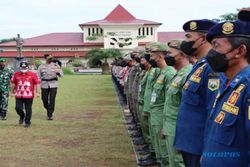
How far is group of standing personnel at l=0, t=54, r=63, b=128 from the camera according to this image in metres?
10.0

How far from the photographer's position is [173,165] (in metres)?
4.46

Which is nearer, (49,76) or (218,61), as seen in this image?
(218,61)

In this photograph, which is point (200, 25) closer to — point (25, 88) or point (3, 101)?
point (25, 88)

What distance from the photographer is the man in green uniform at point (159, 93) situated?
5.35m

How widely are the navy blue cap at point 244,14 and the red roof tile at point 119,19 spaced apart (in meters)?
62.8

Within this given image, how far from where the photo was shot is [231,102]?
2.74 m

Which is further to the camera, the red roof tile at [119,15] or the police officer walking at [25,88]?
the red roof tile at [119,15]

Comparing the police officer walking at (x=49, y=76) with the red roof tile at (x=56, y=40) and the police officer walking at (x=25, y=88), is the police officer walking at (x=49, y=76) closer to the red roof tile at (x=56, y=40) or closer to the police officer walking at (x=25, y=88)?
the police officer walking at (x=25, y=88)

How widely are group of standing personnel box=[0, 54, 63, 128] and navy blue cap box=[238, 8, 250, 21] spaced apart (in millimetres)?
7589

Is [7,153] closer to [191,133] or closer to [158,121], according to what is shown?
[158,121]

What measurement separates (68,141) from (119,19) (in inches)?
2346

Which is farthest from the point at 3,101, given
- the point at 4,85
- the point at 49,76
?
the point at 49,76

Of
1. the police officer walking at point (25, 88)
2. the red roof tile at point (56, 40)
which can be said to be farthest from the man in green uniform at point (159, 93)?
the red roof tile at point (56, 40)

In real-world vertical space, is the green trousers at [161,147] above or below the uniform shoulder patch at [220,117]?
below
